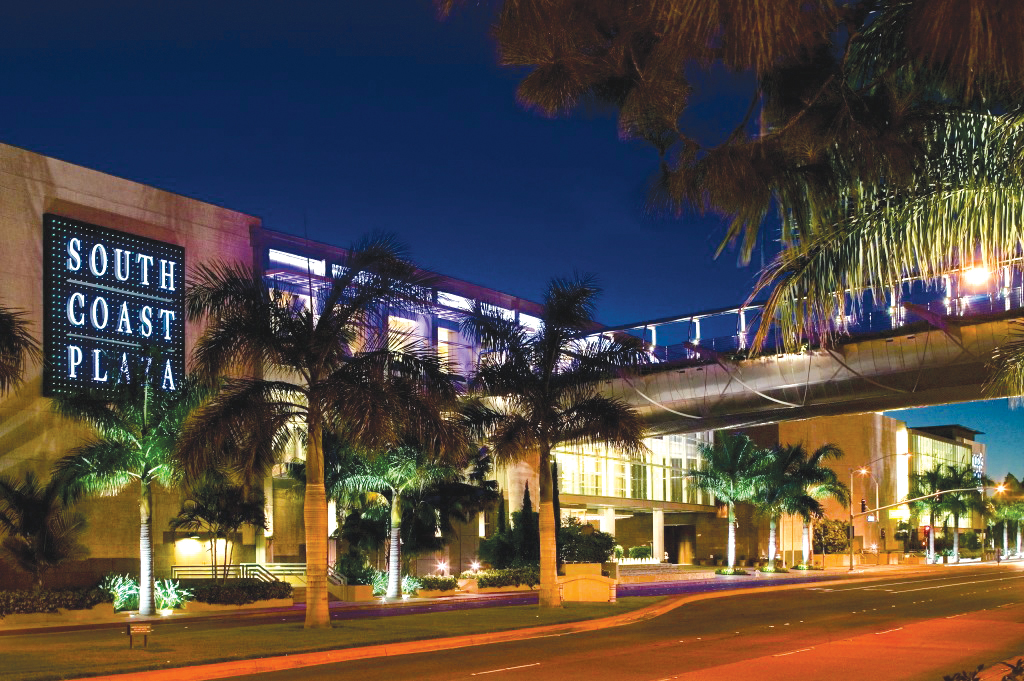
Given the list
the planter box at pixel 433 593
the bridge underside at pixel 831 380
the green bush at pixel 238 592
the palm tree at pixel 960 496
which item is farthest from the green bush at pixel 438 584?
the palm tree at pixel 960 496

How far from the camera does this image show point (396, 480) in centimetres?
4197

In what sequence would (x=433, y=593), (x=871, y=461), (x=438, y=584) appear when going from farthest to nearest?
(x=871, y=461) < (x=438, y=584) < (x=433, y=593)

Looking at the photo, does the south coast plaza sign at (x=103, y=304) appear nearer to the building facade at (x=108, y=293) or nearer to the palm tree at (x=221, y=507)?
the building facade at (x=108, y=293)

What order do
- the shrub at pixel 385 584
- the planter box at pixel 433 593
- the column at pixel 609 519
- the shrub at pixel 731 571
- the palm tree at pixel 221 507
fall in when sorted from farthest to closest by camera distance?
the column at pixel 609 519 → the shrub at pixel 731 571 → the planter box at pixel 433 593 → the shrub at pixel 385 584 → the palm tree at pixel 221 507

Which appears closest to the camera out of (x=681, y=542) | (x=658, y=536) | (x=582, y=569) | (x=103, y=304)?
(x=582, y=569)

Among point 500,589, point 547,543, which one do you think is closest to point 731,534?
point 500,589

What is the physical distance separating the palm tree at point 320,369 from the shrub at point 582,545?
27088 mm

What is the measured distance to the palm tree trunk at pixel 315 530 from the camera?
24812 mm

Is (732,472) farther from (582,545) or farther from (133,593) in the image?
(133,593)

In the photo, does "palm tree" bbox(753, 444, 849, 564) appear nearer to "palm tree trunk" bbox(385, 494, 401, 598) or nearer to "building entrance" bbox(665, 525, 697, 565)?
"building entrance" bbox(665, 525, 697, 565)

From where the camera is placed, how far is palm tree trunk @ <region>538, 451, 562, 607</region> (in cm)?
3269

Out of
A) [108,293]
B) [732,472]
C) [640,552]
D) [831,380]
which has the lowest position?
[640,552]

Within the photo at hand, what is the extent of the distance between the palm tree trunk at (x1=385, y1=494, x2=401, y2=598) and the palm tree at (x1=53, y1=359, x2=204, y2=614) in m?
9.59

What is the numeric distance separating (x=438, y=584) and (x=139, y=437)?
16.8 metres
